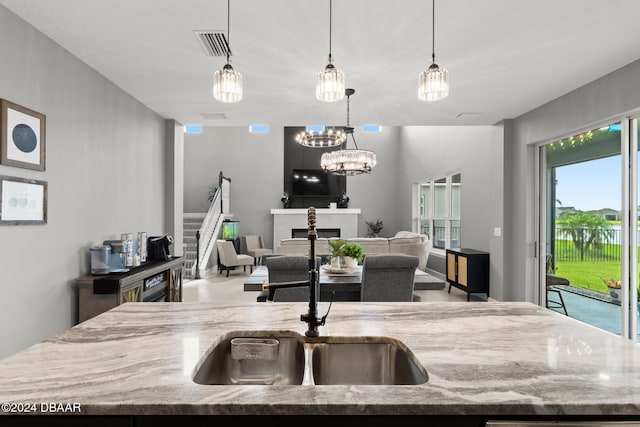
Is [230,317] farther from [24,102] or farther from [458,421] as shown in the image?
[24,102]

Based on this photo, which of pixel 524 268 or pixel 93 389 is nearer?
pixel 93 389

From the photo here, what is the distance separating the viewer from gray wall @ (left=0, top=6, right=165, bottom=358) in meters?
2.51

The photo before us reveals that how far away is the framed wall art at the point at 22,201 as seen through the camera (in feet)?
7.91

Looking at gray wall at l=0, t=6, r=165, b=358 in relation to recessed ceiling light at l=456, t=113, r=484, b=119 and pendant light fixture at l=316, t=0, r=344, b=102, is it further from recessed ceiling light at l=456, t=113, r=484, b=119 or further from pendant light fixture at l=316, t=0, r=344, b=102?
recessed ceiling light at l=456, t=113, r=484, b=119

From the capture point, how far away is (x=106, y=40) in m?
2.89

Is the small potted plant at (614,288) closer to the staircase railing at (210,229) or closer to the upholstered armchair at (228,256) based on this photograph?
the upholstered armchair at (228,256)

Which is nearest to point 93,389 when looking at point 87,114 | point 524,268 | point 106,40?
point 106,40

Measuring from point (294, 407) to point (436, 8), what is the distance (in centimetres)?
249

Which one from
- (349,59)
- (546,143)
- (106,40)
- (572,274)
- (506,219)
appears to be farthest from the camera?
(506,219)

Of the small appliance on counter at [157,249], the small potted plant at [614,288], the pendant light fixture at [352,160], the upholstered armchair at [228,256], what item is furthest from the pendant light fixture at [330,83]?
the upholstered armchair at [228,256]

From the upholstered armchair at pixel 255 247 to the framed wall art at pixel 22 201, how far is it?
605 centimetres

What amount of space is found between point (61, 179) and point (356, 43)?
8.37ft

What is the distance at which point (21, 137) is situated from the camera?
8.33 feet

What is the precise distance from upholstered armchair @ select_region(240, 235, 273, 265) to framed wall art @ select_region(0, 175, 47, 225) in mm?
6051
